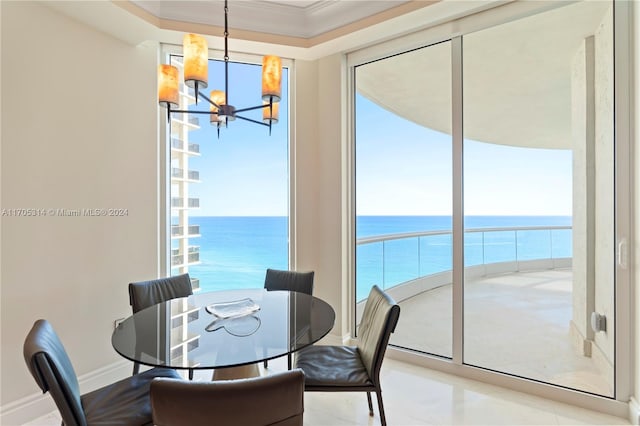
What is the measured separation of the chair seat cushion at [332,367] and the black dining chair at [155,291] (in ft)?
2.71

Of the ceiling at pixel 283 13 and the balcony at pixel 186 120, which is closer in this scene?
the ceiling at pixel 283 13

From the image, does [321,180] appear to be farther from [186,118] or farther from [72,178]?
[72,178]

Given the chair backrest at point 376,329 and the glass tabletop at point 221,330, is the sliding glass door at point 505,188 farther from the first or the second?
the glass tabletop at point 221,330

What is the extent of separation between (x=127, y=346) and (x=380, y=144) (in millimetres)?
2700

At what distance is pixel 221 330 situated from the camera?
1.76m

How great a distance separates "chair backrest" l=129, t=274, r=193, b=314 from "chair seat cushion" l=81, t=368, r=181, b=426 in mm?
642

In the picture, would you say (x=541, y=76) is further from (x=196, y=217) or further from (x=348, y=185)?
(x=196, y=217)

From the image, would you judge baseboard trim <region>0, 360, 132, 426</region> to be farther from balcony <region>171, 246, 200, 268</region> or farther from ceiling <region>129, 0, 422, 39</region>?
ceiling <region>129, 0, 422, 39</region>

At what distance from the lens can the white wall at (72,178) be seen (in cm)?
213

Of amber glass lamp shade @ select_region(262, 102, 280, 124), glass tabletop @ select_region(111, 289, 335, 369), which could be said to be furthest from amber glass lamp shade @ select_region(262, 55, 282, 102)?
glass tabletop @ select_region(111, 289, 335, 369)

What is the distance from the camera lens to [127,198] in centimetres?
274

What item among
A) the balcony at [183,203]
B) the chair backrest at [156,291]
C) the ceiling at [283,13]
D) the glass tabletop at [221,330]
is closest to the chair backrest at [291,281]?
the glass tabletop at [221,330]

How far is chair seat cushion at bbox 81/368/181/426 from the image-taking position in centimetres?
→ 146

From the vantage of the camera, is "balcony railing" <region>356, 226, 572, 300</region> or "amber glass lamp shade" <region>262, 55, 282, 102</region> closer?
"amber glass lamp shade" <region>262, 55, 282, 102</region>
